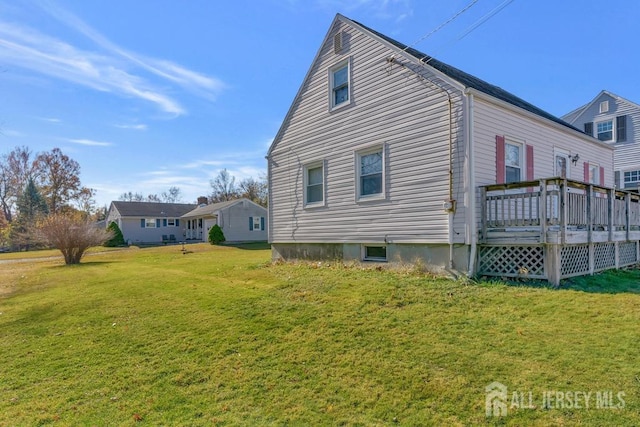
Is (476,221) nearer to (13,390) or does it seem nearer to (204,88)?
(13,390)

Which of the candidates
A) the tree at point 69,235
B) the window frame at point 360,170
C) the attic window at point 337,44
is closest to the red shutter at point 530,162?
the window frame at point 360,170

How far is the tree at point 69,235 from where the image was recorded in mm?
16938

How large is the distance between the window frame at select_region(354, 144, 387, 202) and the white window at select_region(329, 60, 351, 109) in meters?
1.69

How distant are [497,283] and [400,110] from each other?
473 centimetres

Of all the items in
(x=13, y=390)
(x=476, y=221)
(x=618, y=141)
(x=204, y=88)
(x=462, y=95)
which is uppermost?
(x=204, y=88)

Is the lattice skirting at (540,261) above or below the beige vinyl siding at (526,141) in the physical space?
below

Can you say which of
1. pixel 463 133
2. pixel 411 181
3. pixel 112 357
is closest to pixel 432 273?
pixel 411 181

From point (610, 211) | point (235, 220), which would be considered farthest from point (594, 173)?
point (235, 220)

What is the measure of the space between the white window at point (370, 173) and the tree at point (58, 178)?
47.4m

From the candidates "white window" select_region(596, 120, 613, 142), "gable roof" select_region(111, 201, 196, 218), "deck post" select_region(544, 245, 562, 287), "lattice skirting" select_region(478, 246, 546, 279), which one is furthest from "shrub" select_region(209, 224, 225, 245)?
"white window" select_region(596, 120, 613, 142)

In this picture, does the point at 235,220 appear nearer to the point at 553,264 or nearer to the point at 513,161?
the point at 513,161

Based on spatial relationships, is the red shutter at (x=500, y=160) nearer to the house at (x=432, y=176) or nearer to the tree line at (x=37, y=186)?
the house at (x=432, y=176)

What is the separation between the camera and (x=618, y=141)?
723 inches

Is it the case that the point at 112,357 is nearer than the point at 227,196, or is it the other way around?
the point at 112,357
